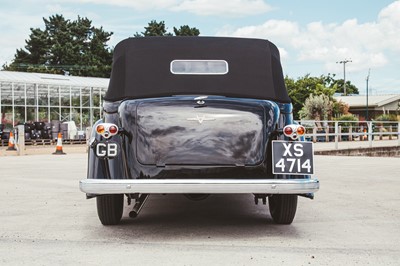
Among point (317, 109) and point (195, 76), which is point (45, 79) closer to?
point (317, 109)

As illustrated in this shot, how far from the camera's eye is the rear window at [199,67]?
623cm

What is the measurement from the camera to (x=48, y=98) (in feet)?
121

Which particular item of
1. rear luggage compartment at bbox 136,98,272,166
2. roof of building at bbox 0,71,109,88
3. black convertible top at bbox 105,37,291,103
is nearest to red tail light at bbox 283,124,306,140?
rear luggage compartment at bbox 136,98,272,166

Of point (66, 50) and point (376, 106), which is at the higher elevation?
point (66, 50)

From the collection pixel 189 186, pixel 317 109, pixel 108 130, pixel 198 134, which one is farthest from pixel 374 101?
pixel 189 186

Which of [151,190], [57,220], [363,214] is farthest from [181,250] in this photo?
[363,214]

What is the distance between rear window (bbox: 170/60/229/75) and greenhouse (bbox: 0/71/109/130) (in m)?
29.4

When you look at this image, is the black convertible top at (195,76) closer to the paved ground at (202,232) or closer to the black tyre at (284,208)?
the black tyre at (284,208)

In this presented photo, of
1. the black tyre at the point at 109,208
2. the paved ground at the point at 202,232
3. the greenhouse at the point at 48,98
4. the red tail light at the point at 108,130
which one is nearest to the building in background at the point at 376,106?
the greenhouse at the point at 48,98

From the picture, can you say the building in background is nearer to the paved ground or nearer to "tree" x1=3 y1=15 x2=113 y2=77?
"tree" x1=3 y1=15 x2=113 y2=77

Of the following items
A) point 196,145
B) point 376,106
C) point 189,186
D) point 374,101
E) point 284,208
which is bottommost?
point 284,208

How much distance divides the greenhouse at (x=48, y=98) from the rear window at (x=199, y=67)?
96.6ft

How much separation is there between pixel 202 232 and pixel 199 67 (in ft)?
5.37

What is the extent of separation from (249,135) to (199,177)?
592 millimetres
